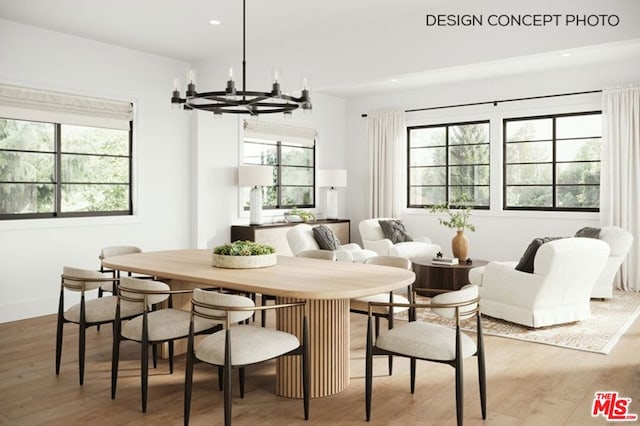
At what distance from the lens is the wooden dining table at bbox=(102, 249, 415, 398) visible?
309 centimetres

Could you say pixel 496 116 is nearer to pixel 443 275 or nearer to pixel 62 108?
pixel 443 275

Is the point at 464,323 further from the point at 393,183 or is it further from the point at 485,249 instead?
the point at 393,183

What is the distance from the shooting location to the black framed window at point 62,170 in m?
5.51

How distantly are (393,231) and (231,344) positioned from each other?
210 inches

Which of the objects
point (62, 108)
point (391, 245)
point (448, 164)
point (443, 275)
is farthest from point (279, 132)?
point (443, 275)

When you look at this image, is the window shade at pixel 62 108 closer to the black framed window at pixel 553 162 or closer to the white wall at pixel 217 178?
the white wall at pixel 217 178

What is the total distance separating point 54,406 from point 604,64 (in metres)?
7.20

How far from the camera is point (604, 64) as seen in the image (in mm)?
7074

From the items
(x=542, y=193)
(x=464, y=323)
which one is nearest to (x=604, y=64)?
(x=542, y=193)

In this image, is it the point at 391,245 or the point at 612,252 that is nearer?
the point at 612,252

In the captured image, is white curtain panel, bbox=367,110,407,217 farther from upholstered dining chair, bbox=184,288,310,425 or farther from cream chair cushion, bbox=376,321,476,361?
Answer: upholstered dining chair, bbox=184,288,310,425

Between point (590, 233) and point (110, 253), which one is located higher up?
point (590, 233)

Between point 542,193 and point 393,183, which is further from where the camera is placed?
point 393,183

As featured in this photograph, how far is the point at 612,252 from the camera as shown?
607cm
